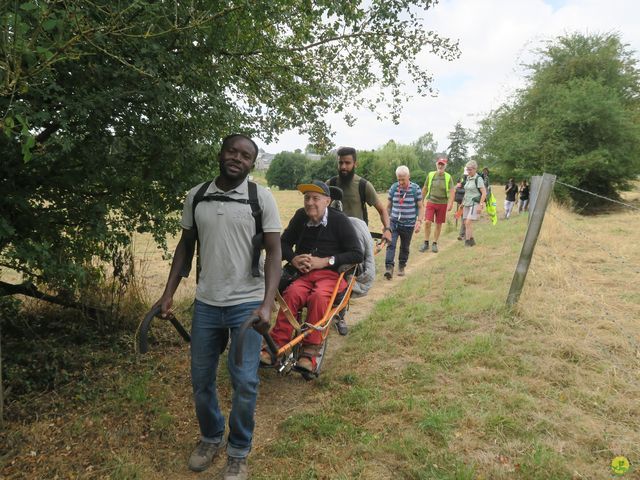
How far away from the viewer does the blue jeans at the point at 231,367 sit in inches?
109

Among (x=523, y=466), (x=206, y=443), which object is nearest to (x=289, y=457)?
(x=206, y=443)

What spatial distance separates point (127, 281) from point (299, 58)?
3.11 meters

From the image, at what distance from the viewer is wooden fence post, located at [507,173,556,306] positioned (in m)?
4.70

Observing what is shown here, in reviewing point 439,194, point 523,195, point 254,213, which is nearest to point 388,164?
point 523,195

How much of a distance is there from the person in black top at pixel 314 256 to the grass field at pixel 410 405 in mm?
590

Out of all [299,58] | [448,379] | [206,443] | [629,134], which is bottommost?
[206,443]

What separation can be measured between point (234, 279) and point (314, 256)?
59.5 inches

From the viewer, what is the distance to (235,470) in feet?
9.19

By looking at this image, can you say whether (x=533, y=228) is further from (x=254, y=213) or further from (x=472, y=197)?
(x=472, y=197)

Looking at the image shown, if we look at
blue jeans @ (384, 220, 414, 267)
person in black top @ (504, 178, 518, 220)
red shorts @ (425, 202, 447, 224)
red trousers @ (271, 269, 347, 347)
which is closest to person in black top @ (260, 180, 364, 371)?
red trousers @ (271, 269, 347, 347)

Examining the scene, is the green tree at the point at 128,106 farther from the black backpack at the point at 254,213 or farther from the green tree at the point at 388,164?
the green tree at the point at 388,164

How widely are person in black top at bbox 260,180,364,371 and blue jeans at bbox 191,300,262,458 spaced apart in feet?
2.82

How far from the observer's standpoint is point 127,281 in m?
4.94

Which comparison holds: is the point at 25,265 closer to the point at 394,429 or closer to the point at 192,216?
the point at 192,216
